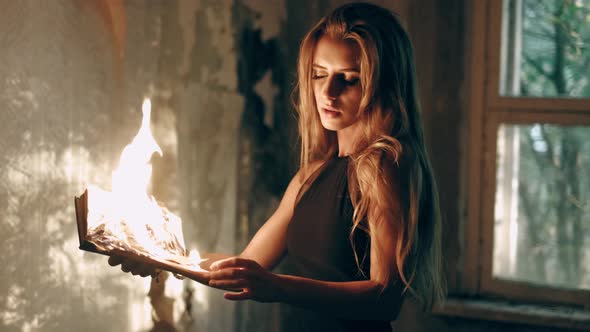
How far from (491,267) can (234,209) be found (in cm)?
88

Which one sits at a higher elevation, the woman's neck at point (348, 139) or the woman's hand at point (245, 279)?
the woman's neck at point (348, 139)

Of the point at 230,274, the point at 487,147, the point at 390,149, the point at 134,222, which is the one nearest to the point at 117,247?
the point at 134,222

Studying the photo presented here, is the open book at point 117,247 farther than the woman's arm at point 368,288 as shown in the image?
No

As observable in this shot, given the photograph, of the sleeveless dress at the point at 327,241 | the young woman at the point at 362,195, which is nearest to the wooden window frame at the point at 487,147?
the young woman at the point at 362,195

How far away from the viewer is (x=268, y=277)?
1.16 metres

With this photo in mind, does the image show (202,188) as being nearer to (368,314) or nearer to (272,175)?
(272,175)

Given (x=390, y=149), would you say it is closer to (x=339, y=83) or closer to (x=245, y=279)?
(x=339, y=83)

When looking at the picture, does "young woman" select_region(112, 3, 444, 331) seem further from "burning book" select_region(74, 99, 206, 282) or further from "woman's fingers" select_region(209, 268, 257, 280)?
"burning book" select_region(74, 99, 206, 282)

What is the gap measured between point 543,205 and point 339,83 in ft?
3.71

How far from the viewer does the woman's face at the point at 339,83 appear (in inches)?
52.4

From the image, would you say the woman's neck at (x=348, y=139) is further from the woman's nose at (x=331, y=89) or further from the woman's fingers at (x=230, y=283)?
the woman's fingers at (x=230, y=283)

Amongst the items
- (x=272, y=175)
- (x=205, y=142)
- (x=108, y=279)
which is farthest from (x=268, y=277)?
Answer: (x=272, y=175)

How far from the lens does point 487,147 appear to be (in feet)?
7.14

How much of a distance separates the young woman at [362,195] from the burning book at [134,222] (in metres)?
0.15
